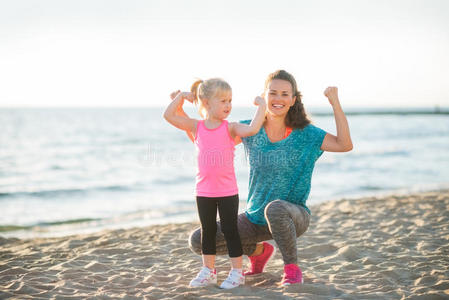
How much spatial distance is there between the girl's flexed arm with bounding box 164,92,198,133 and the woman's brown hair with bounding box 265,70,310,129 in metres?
0.72

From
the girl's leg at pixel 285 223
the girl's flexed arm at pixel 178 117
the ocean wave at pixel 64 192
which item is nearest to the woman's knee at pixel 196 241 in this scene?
the girl's leg at pixel 285 223

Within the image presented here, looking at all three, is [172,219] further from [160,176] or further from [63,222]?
[160,176]

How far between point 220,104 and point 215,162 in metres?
0.47

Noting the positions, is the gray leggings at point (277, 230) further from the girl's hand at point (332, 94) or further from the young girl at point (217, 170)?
the girl's hand at point (332, 94)

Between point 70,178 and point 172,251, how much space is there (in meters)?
9.45

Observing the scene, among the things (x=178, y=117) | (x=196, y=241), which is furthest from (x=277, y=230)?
(x=178, y=117)

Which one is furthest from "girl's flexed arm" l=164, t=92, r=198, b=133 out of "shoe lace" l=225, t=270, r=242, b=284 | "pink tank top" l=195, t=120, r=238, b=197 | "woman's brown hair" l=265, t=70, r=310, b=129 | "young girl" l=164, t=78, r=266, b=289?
"shoe lace" l=225, t=270, r=242, b=284

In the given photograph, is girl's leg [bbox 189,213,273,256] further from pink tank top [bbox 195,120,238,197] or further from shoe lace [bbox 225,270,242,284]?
pink tank top [bbox 195,120,238,197]

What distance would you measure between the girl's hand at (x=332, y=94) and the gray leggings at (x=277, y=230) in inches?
35.4

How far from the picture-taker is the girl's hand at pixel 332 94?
3268 millimetres

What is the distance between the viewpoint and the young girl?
3.17 metres

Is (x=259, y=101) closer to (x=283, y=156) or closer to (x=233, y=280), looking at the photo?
(x=283, y=156)

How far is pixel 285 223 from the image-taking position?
315cm

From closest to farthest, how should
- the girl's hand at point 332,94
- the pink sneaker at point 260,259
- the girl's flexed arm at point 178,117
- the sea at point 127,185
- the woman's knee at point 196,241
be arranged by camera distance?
the girl's hand at point 332,94, the girl's flexed arm at point 178,117, the woman's knee at point 196,241, the pink sneaker at point 260,259, the sea at point 127,185
